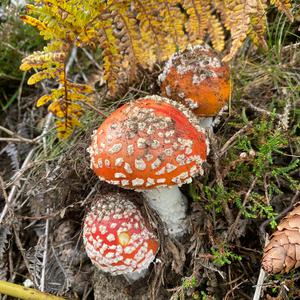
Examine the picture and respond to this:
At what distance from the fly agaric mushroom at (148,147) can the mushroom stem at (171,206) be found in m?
0.36

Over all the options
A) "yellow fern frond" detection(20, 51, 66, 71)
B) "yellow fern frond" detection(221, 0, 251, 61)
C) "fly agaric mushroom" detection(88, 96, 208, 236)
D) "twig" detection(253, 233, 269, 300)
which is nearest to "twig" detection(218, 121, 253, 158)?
"fly agaric mushroom" detection(88, 96, 208, 236)

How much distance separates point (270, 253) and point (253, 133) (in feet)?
2.66

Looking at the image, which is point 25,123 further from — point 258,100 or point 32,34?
point 258,100

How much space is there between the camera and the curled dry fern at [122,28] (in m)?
2.47

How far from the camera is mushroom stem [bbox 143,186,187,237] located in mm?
2658

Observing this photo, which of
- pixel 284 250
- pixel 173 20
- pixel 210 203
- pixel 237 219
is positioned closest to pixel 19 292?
pixel 210 203

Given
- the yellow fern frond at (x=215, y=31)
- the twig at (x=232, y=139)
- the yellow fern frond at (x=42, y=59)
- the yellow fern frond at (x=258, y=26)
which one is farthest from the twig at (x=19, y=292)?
the yellow fern frond at (x=258, y=26)

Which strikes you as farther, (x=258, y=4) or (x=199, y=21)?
(x=199, y=21)

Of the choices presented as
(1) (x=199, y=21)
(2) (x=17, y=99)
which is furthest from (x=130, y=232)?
(2) (x=17, y=99)

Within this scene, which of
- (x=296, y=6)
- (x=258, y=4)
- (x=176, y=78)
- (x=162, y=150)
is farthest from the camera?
(x=296, y=6)

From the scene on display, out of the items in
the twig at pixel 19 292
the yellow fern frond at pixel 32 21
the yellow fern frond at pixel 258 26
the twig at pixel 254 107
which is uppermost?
the yellow fern frond at pixel 32 21

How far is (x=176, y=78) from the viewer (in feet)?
8.76

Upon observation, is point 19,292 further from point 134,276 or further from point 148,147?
point 148,147

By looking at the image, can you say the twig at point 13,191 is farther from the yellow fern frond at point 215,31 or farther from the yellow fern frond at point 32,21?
the yellow fern frond at point 215,31
